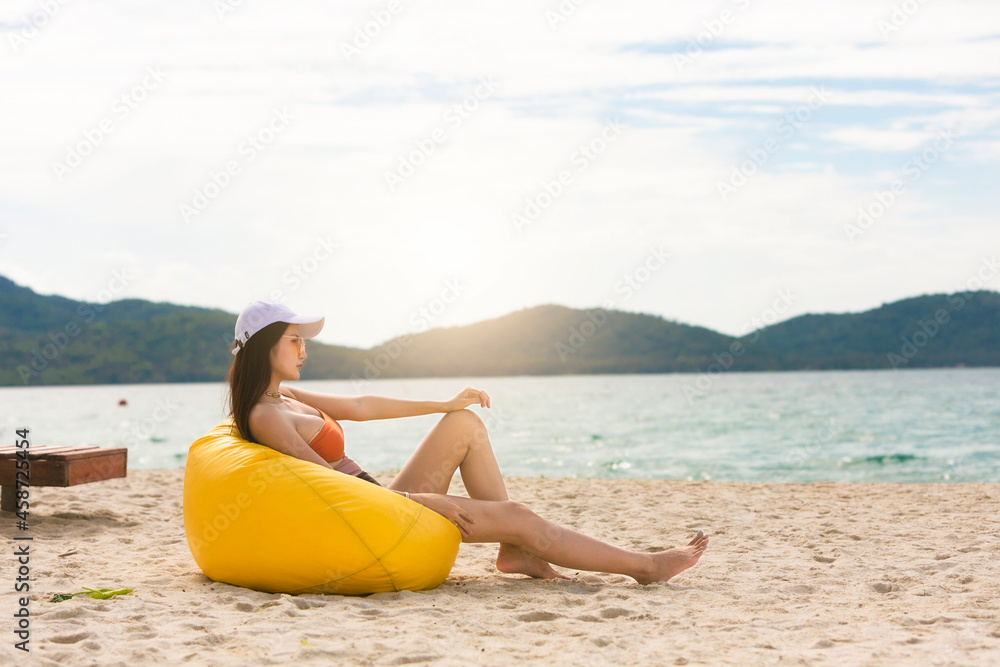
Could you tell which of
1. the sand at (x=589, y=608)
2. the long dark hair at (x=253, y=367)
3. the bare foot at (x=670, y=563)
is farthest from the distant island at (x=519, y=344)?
the bare foot at (x=670, y=563)

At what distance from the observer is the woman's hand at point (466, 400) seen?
3998 mm

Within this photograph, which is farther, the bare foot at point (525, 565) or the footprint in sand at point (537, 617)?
the bare foot at point (525, 565)

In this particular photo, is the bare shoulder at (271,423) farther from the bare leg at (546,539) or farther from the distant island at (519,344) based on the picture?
the distant island at (519,344)

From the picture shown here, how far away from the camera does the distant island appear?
59656mm

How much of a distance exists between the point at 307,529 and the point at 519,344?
6616cm

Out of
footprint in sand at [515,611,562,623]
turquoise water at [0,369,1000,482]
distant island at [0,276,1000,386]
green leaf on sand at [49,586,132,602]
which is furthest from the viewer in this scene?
distant island at [0,276,1000,386]

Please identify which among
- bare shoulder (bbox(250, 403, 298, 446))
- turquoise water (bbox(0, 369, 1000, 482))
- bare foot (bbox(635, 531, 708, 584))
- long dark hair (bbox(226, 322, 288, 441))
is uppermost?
long dark hair (bbox(226, 322, 288, 441))

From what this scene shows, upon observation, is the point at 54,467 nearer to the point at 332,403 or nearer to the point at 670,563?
the point at 332,403

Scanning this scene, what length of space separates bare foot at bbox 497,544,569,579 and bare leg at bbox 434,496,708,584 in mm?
183

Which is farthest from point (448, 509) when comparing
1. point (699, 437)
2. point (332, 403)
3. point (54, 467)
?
point (699, 437)

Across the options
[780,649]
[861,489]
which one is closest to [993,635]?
[780,649]

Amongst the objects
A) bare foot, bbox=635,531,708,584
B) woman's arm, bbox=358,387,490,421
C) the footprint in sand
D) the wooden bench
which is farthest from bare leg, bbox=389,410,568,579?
the wooden bench

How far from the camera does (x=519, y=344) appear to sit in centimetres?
6950

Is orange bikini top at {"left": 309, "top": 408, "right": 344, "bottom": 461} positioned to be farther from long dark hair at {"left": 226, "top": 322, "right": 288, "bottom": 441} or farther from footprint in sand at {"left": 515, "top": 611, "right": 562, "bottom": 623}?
footprint in sand at {"left": 515, "top": 611, "right": 562, "bottom": 623}
